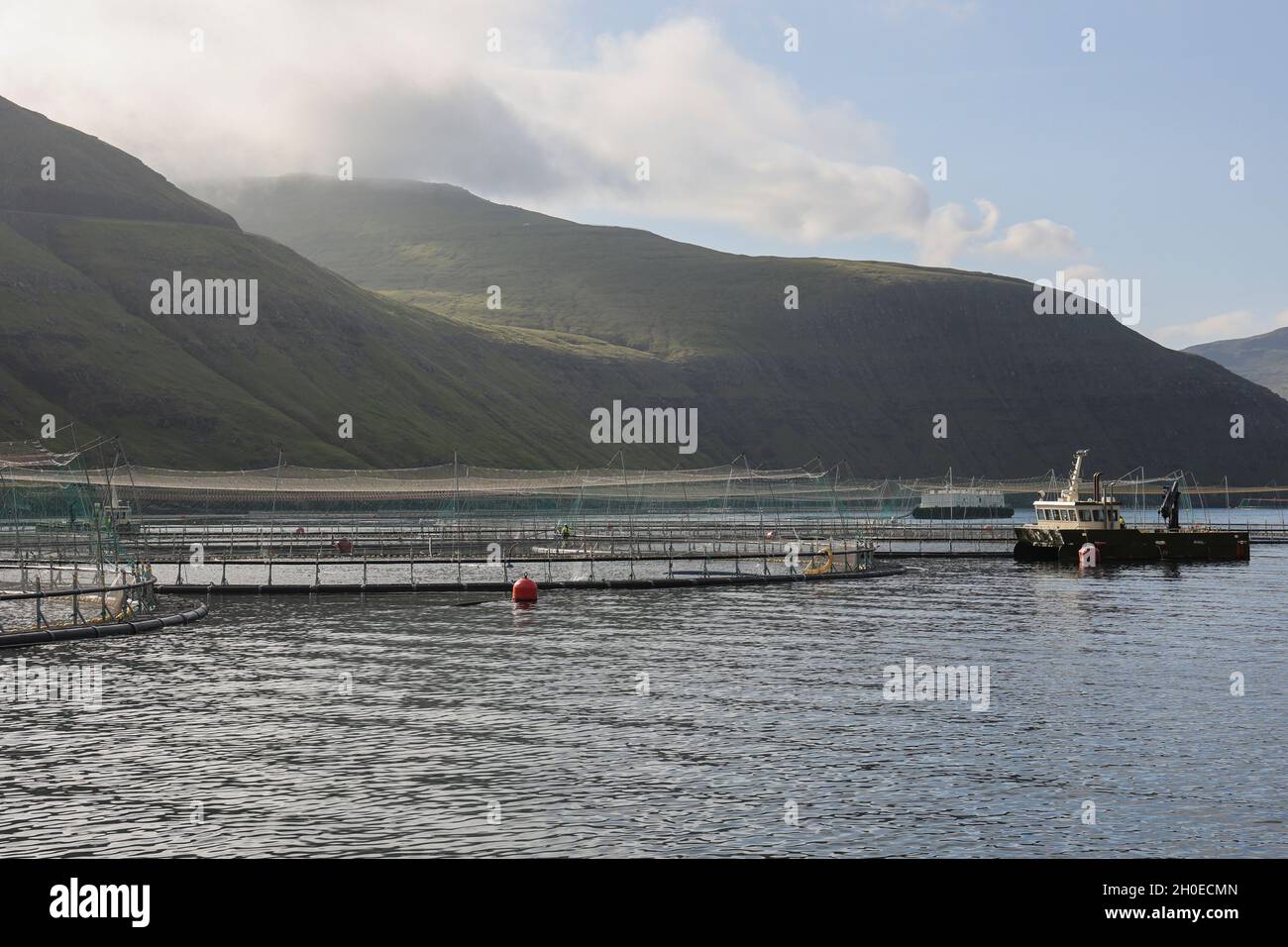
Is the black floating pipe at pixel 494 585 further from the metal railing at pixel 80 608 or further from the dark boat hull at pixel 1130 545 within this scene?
the dark boat hull at pixel 1130 545

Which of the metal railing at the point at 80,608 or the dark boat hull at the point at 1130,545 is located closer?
the metal railing at the point at 80,608

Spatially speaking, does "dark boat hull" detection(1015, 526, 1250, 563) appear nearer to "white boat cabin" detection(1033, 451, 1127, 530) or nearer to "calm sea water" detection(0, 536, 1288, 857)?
"white boat cabin" detection(1033, 451, 1127, 530)

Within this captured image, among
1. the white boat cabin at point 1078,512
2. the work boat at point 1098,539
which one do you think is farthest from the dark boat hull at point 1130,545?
the white boat cabin at point 1078,512

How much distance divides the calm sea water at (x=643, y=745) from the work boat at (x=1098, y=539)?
68305mm

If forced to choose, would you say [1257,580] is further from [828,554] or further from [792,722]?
[792,722]

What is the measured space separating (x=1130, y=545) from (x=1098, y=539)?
521 centimetres

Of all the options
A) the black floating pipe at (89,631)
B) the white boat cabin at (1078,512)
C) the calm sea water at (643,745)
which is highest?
the white boat cabin at (1078,512)

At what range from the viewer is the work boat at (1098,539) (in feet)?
440

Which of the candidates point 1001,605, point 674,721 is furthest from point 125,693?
point 1001,605

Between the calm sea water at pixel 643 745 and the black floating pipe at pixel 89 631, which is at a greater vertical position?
the black floating pipe at pixel 89 631

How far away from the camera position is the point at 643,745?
1387 inches

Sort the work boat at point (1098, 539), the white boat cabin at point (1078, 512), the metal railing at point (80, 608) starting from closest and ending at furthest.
Result: the metal railing at point (80, 608) → the work boat at point (1098, 539) → the white boat cabin at point (1078, 512)

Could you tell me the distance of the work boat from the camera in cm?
13425
